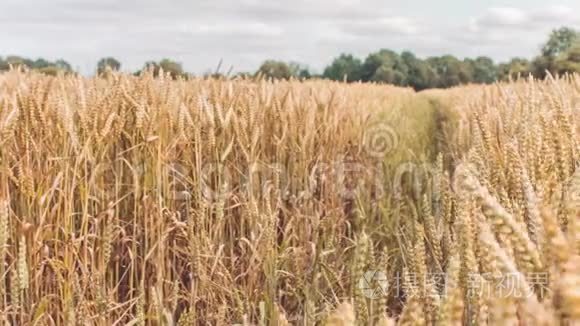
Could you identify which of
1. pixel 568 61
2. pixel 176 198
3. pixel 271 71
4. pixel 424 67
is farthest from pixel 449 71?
pixel 176 198

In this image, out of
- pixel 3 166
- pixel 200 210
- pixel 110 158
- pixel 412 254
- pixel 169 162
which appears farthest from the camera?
pixel 169 162

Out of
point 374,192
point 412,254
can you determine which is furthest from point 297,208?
point 412,254

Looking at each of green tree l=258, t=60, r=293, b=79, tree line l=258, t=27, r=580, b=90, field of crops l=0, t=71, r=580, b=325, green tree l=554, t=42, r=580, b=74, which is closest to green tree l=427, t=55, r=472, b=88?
tree line l=258, t=27, r=580, b=90

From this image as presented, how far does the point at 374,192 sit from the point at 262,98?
3.60 feet

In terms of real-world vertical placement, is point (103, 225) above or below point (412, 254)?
below

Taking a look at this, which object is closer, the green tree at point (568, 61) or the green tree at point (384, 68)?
the green tree at point (568, 61)

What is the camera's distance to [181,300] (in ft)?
7.50

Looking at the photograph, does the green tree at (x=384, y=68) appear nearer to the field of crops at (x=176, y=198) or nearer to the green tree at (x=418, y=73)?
the green tree at (x=418, y=73)

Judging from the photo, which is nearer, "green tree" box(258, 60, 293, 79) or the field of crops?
the field of crops

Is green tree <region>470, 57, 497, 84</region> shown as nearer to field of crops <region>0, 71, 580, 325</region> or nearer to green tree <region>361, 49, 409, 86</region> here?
green tree <region>361, 49, 409, 86</region>

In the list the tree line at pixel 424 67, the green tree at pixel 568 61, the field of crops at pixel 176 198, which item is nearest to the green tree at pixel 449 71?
the tree line at pixel 424 67

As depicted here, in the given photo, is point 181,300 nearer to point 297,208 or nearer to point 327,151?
point 297,208

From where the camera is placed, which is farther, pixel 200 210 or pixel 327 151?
pixel 327 151

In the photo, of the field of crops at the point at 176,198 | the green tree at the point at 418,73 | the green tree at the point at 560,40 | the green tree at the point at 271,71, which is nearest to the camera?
the field of crops at the point at 176,198
